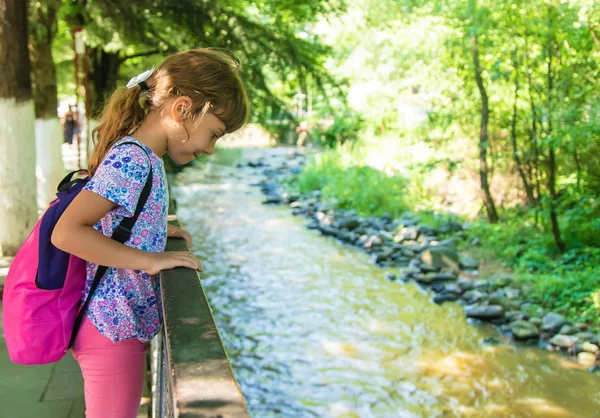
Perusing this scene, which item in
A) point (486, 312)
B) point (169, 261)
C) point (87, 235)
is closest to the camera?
point (87, 235)

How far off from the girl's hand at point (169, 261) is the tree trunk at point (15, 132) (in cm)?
474

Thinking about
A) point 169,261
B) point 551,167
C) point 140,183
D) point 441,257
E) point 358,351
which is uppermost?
point 140,183

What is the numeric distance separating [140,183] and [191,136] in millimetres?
238

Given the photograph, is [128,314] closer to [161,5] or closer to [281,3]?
[161,5]

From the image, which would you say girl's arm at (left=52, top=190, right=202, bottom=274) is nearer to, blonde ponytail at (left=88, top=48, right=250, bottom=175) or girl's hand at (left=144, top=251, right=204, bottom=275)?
girl's hand at (left=144, top=251, right=204, bottom=275)

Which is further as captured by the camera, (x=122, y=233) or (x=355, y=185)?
(x=355, y=185)

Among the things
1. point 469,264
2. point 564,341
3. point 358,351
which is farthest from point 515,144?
point 358,351

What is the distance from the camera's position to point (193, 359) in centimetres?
157

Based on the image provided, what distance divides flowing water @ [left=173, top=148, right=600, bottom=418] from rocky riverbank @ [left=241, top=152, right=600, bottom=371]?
0.20m

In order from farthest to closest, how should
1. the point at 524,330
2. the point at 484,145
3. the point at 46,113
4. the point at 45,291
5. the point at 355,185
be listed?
the point at 355,185
the point at 484,145
the point at 46,113
the point at 524,330
the point at 45,291

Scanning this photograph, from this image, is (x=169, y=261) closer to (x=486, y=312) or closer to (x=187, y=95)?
(x=187, y=95)

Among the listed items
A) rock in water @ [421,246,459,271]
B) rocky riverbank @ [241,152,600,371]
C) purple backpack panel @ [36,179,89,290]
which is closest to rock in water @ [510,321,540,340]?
rocky riverbank @ [241,152,600,371]

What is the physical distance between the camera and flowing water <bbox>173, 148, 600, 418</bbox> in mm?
5918

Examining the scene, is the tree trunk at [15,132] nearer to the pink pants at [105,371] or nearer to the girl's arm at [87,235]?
the pink pants at [105,371]
